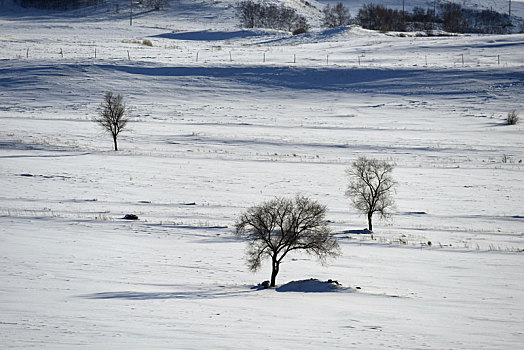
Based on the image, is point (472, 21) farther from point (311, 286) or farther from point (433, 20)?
point (311, 286)

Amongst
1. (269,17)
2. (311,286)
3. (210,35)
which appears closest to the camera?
(311,286)

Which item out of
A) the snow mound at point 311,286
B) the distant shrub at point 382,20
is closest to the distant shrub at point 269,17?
the distant shrub at point 382,20

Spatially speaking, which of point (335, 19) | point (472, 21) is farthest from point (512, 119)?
point (472, 21)

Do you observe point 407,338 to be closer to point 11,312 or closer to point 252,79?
point 11,312

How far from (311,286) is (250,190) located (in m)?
14.6

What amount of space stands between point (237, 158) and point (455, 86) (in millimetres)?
32964

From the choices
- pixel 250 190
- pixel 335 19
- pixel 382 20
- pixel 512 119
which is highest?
pixel 335 19

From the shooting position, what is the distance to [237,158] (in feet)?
128

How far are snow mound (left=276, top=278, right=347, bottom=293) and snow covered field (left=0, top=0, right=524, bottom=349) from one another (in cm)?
6

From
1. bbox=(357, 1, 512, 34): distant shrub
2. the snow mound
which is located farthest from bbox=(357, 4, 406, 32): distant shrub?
the snow mound

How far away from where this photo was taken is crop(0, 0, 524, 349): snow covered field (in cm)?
1347

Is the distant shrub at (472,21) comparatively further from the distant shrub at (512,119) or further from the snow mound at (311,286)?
the snow mound at (311,286)

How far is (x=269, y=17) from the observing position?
12644 centimetres

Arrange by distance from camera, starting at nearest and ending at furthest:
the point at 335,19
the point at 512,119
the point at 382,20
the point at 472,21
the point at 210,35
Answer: the point at 512,119
the point at 210,35
the point at 382,20
the point at 335,19
the point at 472,21
